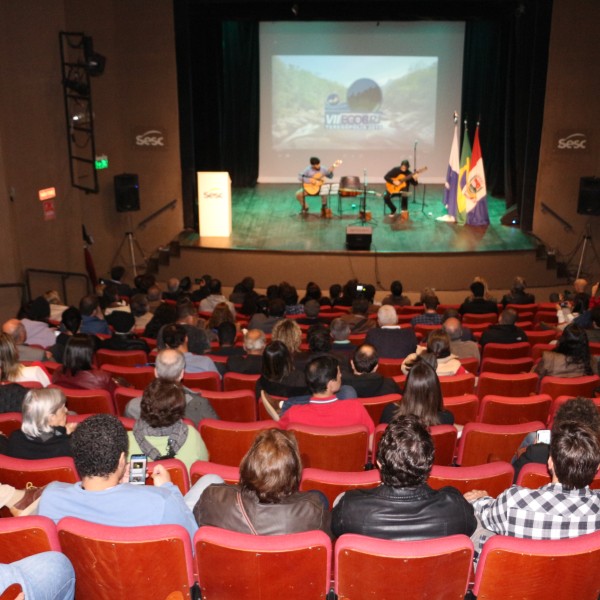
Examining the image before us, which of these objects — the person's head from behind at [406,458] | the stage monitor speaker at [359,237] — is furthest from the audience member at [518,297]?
the person's head from behind at [406,458]

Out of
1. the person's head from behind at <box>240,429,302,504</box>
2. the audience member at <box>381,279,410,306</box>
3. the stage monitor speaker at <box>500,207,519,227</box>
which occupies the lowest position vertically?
the audience member at <box>381,279,410,306</box>

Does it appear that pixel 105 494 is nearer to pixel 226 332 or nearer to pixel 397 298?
pixel 226 332

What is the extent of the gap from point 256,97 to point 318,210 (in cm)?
318

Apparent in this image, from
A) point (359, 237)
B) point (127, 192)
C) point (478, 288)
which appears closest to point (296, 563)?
point (478, 288)

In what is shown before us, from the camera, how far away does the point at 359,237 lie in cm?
1155

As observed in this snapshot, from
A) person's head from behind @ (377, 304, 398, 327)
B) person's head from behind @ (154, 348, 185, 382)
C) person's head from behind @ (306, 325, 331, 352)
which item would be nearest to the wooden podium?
person's head from behind @ (377, 304, 398, 327)

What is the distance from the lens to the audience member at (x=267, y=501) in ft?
8.78

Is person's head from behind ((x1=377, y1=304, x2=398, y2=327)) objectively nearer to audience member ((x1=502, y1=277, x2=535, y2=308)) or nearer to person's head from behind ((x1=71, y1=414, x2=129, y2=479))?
audience member ((x1=502, y1=277, x2=535, y2=308))

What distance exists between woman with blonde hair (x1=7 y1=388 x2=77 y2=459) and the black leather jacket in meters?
1.52

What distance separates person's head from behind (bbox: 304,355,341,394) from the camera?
413 centimetres

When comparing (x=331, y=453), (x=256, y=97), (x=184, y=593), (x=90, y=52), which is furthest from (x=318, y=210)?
(x=184, y=593)

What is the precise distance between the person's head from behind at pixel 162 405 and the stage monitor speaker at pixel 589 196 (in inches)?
398

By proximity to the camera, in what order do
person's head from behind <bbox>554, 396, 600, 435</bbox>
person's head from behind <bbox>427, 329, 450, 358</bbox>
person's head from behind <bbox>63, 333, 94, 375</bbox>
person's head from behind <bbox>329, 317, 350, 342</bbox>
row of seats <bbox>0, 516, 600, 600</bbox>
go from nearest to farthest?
row of seats <bbox>0, 516, 600, 600</bbox> → person's head from behind <bbox>554, 396, 600, 435</bbox> → person's head from behind <bbox>63, 333, 94, 375</bbox> → person's head from behind <bbox>427, 329, 450, 358</bbox> → person's head from behind <bbox>329, 317, 350, 342</bbox>

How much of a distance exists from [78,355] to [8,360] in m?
0.47
